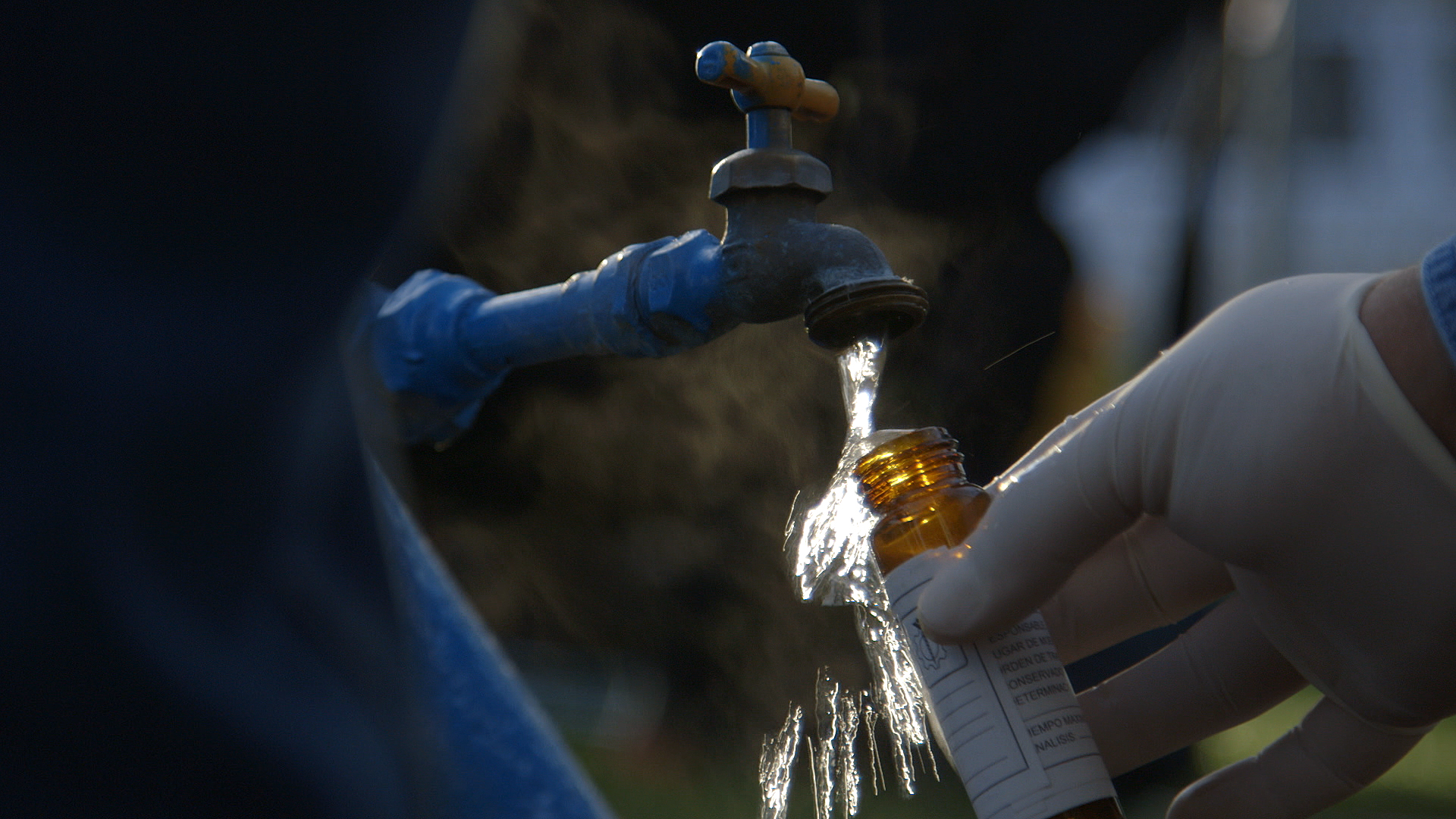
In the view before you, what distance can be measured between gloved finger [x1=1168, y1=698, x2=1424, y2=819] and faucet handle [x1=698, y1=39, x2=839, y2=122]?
2.06ft

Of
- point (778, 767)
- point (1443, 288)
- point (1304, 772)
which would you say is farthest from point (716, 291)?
point (778, 767)

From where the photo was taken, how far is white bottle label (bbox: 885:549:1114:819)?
0.57 m

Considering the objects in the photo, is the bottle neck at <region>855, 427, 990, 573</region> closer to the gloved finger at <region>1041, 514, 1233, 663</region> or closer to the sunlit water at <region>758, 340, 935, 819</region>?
the sunlit water at <region>758, 340, 935, 819</region>

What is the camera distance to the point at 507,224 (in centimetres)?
133

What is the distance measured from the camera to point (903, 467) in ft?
2.21

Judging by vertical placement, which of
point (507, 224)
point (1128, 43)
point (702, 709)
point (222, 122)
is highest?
point (1128, 43)

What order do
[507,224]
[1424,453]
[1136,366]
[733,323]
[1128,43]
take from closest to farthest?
1. [1424,453]
2. [733,323]
3. [507,224]
4. [1128,43]
5. [1136,366]

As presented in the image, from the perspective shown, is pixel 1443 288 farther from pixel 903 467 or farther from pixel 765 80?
pixel 765 80

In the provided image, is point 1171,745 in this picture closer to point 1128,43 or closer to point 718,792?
point 718,792

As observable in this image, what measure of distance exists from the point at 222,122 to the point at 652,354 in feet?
1.78

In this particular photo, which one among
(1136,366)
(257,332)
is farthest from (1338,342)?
(1136,366)

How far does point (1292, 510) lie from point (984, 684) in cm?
22

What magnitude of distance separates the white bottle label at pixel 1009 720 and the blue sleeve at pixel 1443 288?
0.29 metres

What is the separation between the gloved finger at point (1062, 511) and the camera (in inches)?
25.7
